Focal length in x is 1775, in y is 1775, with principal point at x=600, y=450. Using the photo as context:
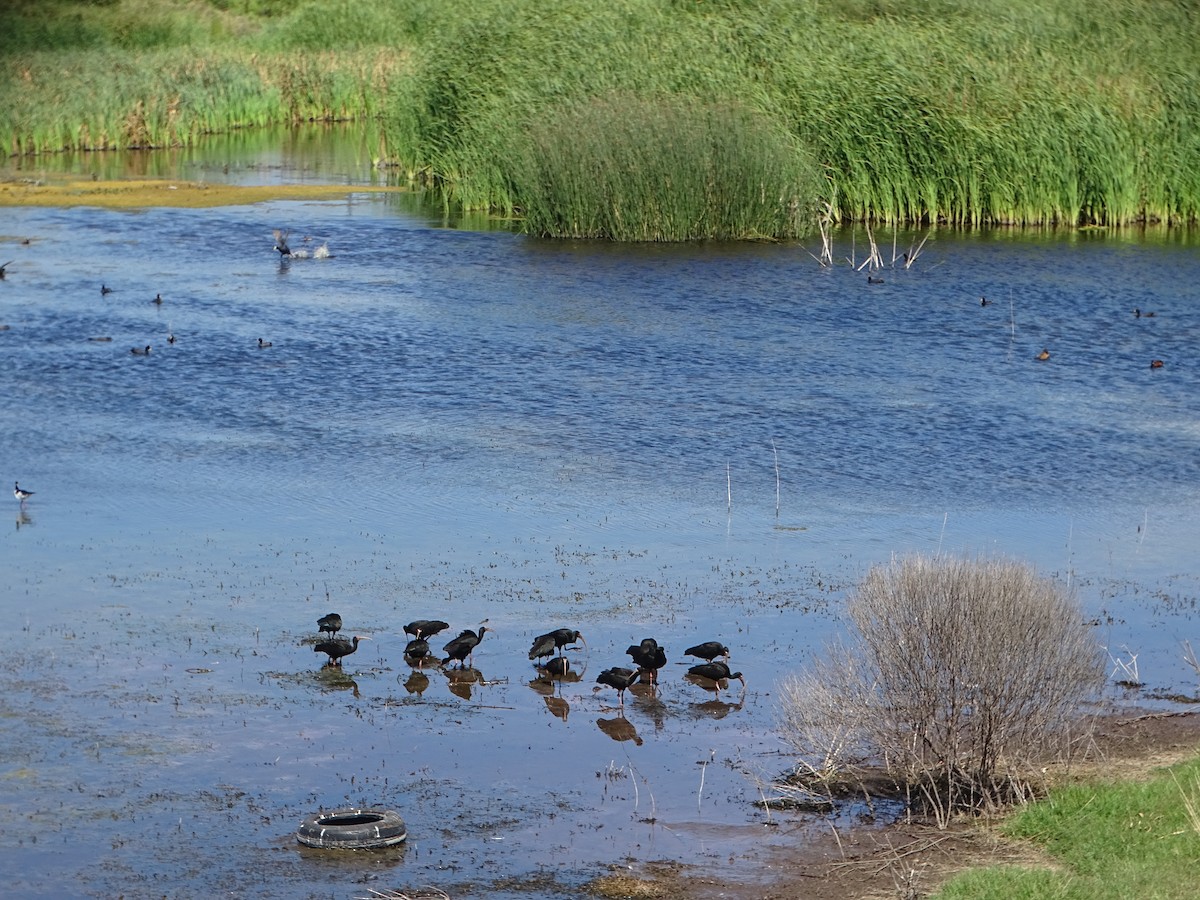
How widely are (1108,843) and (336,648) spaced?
5.18 meters

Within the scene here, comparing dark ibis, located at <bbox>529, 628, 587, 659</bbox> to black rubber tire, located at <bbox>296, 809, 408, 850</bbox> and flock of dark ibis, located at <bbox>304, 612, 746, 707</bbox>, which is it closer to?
flock of dark ibis, located at <bbox>304, 612, 746, 707</bbox>

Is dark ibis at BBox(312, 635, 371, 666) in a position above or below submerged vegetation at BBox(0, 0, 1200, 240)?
below

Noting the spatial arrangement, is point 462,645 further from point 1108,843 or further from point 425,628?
point 1108,843

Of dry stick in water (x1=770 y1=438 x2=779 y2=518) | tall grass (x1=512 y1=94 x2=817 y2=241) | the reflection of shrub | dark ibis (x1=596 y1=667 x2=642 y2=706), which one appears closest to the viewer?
the reflection of shrub

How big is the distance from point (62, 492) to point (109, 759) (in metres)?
6.35

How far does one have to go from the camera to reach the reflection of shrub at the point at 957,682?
9.30 m

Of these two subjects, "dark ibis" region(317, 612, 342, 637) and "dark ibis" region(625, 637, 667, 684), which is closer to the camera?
"dark ibis" region(625, 637, 667, 684)

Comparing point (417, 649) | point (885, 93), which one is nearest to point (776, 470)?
point (417, 649)

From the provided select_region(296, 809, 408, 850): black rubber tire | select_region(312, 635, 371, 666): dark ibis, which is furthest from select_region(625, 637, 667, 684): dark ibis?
select_region(296, 809, 408, 850): black rubber tire

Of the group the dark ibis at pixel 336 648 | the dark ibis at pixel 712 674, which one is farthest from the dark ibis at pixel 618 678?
the dark ibis at pixel 336 648

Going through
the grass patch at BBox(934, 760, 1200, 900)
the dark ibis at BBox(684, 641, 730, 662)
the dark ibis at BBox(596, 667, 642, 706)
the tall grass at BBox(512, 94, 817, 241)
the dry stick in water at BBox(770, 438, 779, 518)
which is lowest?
the grass patch at BBox(934, 760, 1200, 900)

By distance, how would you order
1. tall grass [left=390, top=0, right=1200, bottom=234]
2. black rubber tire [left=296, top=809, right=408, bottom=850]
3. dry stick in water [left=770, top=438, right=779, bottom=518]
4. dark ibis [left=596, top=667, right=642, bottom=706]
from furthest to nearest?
tall grass [left=390, top=0, right=1200, bottom=234]
dry stick in water [left=770, top=438, right=779, bottom=518]
dark ibis [left=596, top=667, right=642, bottom=706]
black rubber tire [left=296, top=809, right=408, bottom=850]

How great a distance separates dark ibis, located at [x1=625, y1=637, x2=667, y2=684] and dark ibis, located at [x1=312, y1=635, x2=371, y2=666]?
1.85 m

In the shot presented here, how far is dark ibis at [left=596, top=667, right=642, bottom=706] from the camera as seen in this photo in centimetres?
1107
